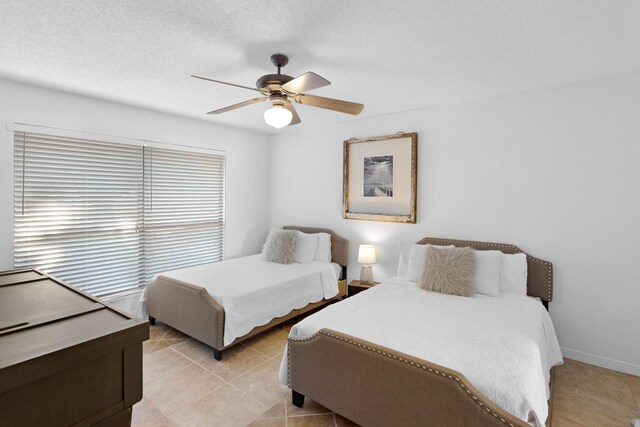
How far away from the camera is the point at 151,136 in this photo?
3.71m

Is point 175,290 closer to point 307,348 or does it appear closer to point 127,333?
point 307,348

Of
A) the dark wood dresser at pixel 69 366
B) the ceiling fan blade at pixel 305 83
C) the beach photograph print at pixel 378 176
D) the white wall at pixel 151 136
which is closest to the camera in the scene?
the dark wood dresser at pixel 69 366

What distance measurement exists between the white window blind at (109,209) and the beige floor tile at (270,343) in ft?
5.12

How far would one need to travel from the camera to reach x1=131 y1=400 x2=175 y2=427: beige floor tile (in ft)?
6.63

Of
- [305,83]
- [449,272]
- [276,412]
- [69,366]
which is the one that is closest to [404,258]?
[449,272]

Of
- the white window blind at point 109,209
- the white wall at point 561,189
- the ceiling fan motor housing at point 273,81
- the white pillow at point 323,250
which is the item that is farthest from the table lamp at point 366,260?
the ceiling fan motor housing at point 273,81

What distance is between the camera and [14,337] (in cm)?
97

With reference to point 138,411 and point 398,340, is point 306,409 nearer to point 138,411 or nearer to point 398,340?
point 398,340

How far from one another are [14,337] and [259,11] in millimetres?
1794

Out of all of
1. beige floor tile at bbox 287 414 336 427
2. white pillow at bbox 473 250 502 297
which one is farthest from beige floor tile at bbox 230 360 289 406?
white pillow at bbox 473 250 502 297

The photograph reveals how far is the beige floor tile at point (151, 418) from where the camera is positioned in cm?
202

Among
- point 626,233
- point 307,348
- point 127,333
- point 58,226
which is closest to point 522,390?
point 307,348

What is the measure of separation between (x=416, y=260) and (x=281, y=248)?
1.71 m

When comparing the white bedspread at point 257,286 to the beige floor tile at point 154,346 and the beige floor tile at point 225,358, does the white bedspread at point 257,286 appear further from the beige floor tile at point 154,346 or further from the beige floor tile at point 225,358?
the beige floor tile at point 154,346
